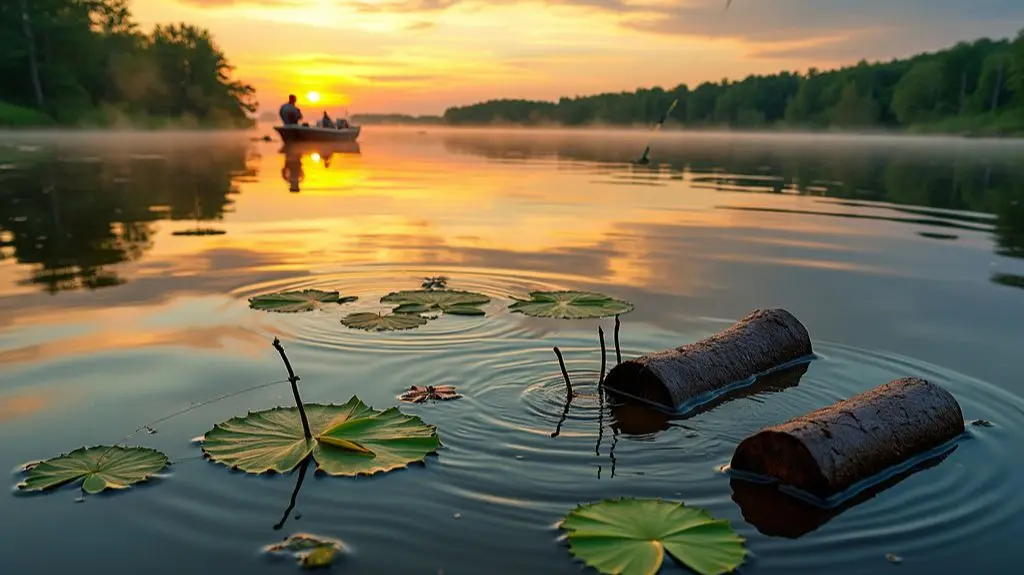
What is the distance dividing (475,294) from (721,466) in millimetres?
4762

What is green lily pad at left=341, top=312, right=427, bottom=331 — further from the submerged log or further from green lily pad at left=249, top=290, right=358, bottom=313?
the submerged log

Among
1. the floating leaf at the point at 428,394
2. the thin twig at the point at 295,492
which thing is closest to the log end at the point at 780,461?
the floating leaf at the point at 428,394

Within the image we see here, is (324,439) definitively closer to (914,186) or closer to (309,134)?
(914,186)

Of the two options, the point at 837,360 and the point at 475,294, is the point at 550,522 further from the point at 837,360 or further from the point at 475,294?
the point at 475,294

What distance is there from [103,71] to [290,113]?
4959cm

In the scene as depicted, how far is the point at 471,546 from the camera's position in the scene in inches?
164

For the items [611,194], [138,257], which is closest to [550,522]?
[138,257]

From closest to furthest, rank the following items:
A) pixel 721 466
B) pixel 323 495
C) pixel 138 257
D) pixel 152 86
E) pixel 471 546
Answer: pixel 471 546
pixel 323 495
pixel 721 466
pixel 138 257
pixel 152 86

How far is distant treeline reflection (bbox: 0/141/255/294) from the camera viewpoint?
469 inches

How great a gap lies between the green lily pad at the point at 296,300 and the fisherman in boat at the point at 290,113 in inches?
1985

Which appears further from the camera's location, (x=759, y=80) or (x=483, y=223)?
(x=759, y=80)

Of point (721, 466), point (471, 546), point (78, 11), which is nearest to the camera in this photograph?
point (471, 546)

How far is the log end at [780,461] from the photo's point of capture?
191 inches

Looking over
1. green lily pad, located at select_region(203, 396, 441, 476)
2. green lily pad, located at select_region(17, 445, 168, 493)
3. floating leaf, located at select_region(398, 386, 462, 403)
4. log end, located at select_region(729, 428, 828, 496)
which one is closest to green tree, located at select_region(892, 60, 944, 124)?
floating leaf, located at select_region(398, 386, 462, 403)
